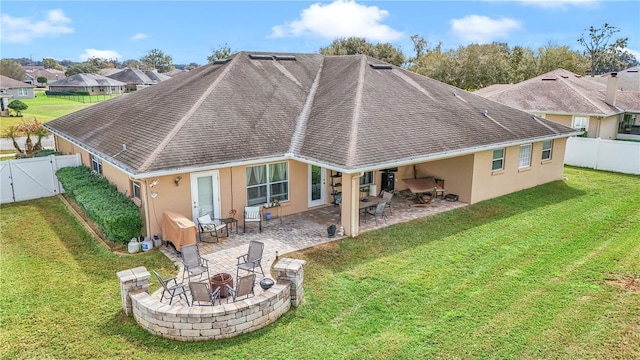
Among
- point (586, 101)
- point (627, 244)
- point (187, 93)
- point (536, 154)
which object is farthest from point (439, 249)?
point (586, 101)


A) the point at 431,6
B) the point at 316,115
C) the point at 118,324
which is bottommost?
the point at 118,324

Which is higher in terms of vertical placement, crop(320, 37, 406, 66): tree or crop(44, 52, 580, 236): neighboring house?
crop(320, 37, 406, 66): tree

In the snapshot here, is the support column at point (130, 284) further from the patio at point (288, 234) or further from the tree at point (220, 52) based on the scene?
the tree at point (220, 52)

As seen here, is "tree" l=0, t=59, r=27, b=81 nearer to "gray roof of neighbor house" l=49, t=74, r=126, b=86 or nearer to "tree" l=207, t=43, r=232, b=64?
"gray roof of neighbor house" l=49, t=74, r=126, b=86

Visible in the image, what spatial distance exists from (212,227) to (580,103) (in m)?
28.5

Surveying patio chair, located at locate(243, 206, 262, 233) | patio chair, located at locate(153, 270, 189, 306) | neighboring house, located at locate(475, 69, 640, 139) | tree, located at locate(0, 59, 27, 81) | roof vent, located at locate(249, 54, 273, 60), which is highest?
tree, located at locate(0, 59, 27, 81)

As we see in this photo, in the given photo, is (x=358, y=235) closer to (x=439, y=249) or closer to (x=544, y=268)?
(x=439, y=249)

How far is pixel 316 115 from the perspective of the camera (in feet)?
55.6

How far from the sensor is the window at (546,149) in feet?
65.7

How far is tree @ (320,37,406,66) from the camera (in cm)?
6025

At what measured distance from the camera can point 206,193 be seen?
1350 cm

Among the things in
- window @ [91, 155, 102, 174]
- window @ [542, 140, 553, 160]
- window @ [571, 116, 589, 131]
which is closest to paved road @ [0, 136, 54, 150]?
window @ [91, 155, 102, 174]

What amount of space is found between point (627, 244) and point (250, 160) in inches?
462

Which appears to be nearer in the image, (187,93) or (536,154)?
(187,93)
